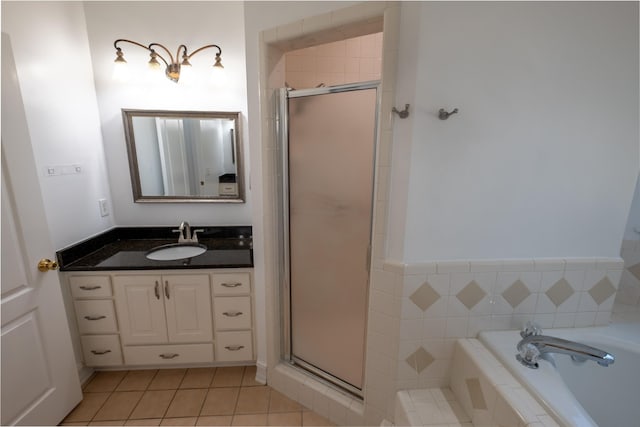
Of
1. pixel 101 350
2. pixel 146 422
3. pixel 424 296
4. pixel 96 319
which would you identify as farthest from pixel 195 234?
pixel 424 296

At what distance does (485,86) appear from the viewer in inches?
43.8

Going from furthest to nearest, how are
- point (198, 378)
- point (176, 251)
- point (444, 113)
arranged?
point (176, 251) → point (198, 378) → point (444, 113)

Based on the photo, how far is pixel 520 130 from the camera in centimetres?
115

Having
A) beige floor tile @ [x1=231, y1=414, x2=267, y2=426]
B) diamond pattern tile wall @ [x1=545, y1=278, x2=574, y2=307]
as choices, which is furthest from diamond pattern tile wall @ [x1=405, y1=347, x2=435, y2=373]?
beige floor tile @ [x1=231, y1=414, x2=267, y2=426]

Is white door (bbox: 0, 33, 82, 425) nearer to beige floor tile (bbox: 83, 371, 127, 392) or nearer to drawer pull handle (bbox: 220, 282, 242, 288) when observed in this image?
beige floor tile (bbox: 83, 371, 127, 392)

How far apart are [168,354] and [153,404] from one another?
282mm

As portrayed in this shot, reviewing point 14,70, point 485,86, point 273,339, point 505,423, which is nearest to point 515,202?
point 485,86

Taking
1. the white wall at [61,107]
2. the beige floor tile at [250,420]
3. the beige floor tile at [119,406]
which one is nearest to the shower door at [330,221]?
the beige floor tile at [250,420]

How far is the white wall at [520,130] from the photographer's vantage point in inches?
42.4

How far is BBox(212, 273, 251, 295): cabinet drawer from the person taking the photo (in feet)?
5.87

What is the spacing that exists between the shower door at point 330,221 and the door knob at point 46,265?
1.18 metres

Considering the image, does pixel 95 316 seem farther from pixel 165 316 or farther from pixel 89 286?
pixel 165 316

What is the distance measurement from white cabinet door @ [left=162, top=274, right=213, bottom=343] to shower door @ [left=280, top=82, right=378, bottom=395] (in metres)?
0.57

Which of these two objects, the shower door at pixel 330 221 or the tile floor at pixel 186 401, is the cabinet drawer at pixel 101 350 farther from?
the shower door at pixel 330 221
